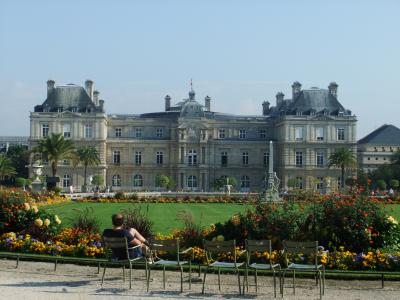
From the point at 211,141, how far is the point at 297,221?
200 feet

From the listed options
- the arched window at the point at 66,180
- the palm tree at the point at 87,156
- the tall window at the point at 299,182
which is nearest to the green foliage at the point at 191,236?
the palm tree at the point at 87,156

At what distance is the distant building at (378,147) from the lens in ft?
287

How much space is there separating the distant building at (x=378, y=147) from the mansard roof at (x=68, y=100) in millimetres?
36070

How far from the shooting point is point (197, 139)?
7631cm

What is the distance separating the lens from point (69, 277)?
13.7m

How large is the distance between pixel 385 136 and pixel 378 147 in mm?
3378

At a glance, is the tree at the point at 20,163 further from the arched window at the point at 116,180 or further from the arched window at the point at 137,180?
the arched window at the point at 137,180

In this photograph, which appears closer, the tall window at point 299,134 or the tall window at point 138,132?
the tall window at point 299,134

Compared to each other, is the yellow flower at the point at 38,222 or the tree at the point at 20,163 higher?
the tree at the point at 20,163

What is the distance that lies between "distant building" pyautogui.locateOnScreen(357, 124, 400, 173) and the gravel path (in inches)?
2876

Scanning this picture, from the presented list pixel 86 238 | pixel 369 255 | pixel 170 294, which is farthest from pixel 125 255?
pixel 369 255

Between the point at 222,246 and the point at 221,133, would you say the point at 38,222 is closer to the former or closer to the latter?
the point at 222,246

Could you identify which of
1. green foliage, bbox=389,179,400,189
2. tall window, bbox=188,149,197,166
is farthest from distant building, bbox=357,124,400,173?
tall window, bbox=188,149,197,166

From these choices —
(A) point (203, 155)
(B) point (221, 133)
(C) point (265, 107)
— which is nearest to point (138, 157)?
(A) point (203, 155)
